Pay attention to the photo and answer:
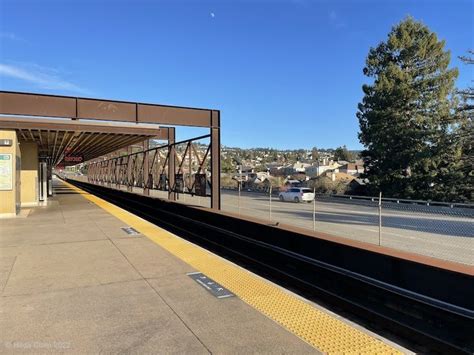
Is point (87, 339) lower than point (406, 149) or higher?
lower

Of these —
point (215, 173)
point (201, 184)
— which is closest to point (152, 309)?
point (215, 173)

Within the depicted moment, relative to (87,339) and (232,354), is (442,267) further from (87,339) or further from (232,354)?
(87,339)

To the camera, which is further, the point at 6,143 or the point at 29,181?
the point at 29,181

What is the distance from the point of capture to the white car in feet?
126

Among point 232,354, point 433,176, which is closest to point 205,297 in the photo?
point 232,354

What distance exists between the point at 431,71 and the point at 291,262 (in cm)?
4259

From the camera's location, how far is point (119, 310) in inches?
195

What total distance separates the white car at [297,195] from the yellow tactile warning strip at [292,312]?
1231 inches

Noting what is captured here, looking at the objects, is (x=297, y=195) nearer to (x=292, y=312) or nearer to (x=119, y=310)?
(x=292, y=312)

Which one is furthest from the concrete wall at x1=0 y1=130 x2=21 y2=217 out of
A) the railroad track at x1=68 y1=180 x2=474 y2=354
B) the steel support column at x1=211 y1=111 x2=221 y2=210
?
the railroad track at x1=68 y1=180 x2=474 y2=354

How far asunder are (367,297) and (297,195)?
32.6 meters

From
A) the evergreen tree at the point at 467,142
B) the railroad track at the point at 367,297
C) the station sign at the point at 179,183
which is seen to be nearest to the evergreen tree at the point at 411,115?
the evergreen tree at the point at 467,142

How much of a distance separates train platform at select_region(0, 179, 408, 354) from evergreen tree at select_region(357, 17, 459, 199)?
39249 mm

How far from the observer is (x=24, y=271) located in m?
6.87
